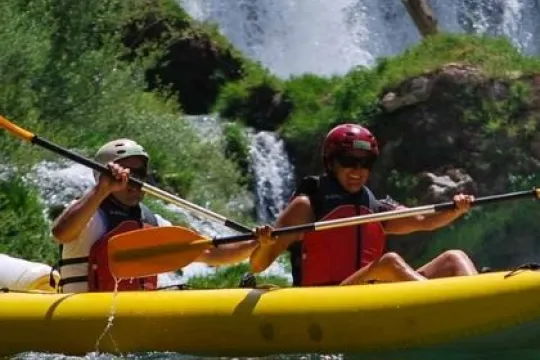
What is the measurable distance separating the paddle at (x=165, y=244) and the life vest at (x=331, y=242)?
16cm

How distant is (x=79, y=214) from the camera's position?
19.0 feet

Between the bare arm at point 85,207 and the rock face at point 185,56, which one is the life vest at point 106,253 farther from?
the rock face at point 185,56

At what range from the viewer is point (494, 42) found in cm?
1431

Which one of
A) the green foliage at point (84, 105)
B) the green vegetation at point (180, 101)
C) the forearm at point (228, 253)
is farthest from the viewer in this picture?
the green vegetation at point (180, 101)

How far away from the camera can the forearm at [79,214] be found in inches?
228

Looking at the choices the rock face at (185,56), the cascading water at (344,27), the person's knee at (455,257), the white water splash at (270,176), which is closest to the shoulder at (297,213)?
the person's knee at (455,257)

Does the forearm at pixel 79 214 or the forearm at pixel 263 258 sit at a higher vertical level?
the forearm at pixel 79 214

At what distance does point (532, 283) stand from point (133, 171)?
82.4 inches

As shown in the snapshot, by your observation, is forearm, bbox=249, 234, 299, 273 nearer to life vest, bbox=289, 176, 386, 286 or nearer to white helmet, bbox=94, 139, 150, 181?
life vest, bbox=289, 176, 386, 286

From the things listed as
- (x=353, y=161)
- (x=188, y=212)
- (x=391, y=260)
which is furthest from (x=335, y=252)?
(x=188, y=212)

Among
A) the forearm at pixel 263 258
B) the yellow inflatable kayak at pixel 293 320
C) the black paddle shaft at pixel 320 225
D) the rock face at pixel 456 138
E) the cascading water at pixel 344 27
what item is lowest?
the yellow inflatable kayak at pixel 293 320

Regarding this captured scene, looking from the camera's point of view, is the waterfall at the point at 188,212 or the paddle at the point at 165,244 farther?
the waterfall at the point at 188,212

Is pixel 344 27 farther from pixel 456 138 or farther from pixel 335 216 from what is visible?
pixel 335 216

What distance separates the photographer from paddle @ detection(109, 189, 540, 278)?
5715mm
